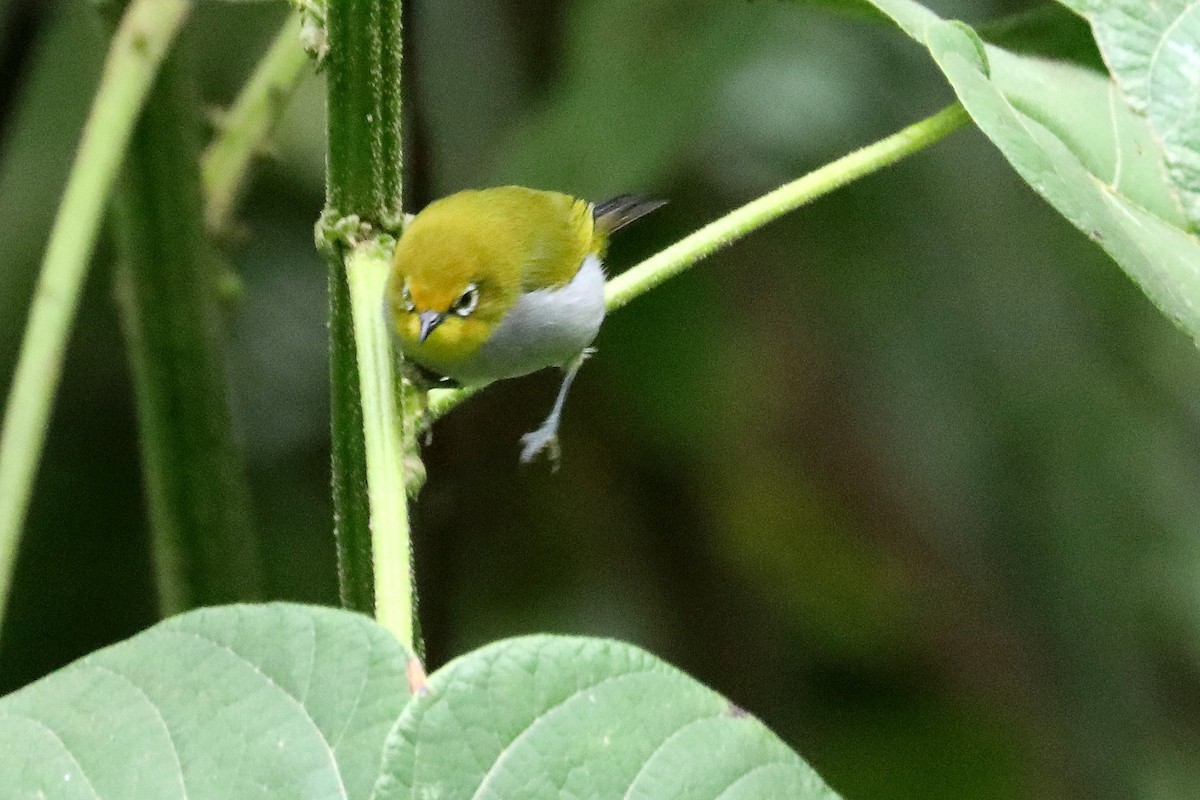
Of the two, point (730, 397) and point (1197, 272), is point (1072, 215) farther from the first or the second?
point (730, 397)

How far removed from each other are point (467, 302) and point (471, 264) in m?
0.03

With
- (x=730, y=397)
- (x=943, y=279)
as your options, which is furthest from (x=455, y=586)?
(x=943, y=279)

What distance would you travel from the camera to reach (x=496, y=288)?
90 centimetres

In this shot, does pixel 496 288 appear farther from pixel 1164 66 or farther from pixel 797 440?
pixel 797 440

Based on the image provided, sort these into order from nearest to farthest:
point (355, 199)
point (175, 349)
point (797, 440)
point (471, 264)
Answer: point (355, 199), point (471, 264), point (175, 349), point (797, 440)

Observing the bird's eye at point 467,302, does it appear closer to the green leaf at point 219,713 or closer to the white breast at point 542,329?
the white breast at point 542,329

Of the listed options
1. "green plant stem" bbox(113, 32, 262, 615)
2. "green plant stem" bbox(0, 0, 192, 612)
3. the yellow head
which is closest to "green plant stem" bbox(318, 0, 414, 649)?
the yellow head

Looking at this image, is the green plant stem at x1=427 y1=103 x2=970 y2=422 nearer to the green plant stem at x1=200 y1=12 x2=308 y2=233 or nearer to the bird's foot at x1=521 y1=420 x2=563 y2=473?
the bird's foot at x1=521 y1=420 x2=563 y2=473

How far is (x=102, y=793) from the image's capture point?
1.58 ft

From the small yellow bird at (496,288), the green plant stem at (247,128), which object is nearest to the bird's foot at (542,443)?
the small yellow bird at (496,288)

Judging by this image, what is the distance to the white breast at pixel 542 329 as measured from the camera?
89 cm

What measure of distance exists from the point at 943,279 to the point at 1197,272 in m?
1.01

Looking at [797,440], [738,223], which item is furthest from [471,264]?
[797,440]

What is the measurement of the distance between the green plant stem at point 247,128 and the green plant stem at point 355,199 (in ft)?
1.36
